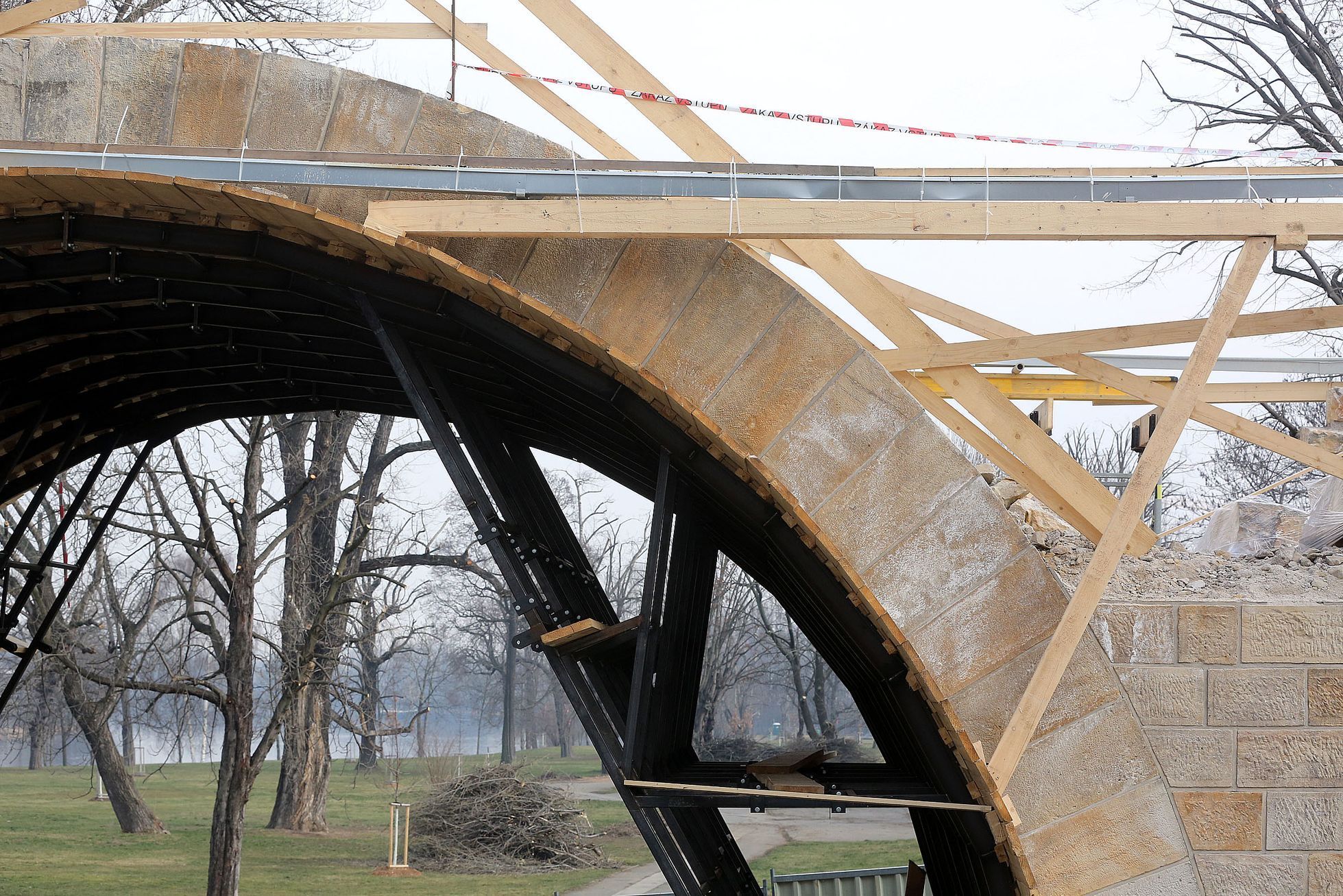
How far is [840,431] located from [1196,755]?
257 centimetres

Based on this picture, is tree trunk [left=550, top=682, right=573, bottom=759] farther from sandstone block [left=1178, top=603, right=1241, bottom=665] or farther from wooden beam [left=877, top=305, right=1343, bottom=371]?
sandstone block [left=1178, top=603, right=1241, bottom=665]

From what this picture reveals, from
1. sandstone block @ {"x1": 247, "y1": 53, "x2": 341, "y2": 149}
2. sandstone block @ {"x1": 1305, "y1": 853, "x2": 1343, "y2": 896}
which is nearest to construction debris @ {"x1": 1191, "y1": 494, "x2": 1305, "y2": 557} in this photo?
sandstone block @ {"x1": 1305, "y1": 853, "x2": 1343, "y2": 896}

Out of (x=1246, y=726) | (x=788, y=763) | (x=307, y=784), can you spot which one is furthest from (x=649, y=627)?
(x=307, y=784)

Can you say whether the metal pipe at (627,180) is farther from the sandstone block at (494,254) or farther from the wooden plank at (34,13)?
the wooden plank at (34,13)

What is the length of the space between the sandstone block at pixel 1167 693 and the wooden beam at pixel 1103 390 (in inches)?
106

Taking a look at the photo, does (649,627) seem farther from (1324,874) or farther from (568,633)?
(1324,874)

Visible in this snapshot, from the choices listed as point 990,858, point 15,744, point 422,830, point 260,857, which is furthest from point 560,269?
point 15,744

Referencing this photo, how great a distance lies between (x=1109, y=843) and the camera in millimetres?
5660

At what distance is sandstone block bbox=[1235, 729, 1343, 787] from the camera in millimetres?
5957

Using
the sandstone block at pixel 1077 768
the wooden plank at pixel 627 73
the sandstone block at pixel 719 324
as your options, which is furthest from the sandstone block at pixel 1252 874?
the wooden plank at pixel 627 73

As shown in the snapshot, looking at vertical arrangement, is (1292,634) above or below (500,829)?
above

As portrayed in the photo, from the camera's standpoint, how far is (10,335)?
8.41 m

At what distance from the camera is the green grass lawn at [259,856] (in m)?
24.0

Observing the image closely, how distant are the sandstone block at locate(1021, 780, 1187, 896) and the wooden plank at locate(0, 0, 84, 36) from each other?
6899 mm
